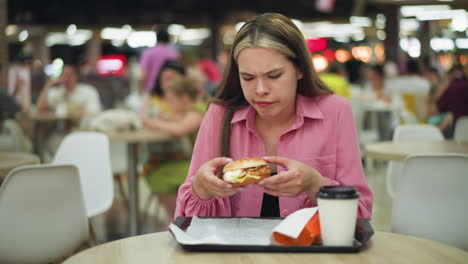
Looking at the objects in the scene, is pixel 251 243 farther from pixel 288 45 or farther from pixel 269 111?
pixel 288 45

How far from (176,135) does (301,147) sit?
8.63 ft

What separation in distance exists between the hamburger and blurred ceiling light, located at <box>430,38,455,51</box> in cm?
1846

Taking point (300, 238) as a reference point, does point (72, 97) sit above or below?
below

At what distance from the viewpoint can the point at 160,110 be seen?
17.3 feet

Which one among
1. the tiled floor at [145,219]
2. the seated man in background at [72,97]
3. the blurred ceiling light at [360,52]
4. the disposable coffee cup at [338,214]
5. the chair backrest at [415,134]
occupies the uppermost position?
the disposable coffee cup at [338,214]

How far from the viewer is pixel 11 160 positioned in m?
3.23

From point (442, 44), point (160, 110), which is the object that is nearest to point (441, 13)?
point (442, 44)

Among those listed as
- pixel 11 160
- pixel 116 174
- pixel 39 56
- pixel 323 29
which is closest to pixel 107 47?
pixel 39 56

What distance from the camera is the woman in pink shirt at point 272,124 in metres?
1.83

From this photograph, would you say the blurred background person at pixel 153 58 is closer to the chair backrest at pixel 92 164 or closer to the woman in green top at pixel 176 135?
the woman in green top at pixel 176 135

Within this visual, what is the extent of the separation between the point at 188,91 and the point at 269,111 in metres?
2.75

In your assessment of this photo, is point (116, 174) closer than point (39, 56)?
Yes

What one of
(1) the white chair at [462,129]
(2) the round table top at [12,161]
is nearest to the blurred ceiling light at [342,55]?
(1) the white chair at [462,129]

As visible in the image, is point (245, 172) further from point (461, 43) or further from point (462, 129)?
point (461, 43)
